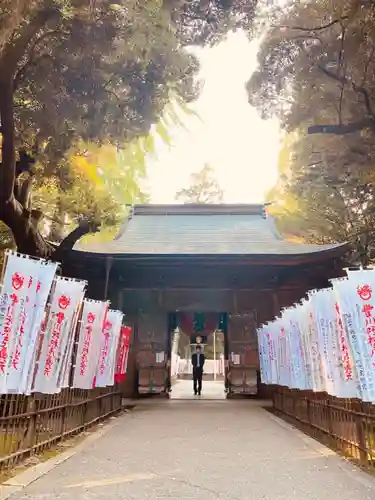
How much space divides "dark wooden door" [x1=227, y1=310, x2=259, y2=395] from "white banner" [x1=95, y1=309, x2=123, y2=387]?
16.1ft

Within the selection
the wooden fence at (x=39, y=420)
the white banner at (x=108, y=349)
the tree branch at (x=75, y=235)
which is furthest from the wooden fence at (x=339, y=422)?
the tree branch at (x=75, y=235)

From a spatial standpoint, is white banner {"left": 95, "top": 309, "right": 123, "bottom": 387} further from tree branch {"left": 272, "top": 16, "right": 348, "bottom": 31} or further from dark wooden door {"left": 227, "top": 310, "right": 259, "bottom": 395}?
tree branch {"left": 272, "top": 16, "right": 348, "bottom": 31}

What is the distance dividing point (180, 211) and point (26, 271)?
44.0 ft

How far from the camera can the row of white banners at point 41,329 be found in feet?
14.8

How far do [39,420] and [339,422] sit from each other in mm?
3782

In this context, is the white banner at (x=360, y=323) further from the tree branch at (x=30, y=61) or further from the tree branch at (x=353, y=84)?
the tree branch at (x=30, y=61)

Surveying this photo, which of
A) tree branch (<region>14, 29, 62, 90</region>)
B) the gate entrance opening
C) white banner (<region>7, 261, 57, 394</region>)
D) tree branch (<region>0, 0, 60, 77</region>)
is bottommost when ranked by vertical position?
white banner (<region>7, 261, 57, 394</region>)

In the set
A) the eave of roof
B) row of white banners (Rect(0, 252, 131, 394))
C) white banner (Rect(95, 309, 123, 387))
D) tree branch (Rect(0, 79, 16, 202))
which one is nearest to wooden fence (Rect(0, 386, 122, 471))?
row of white banners (Rect(0, 252, 131, 394))

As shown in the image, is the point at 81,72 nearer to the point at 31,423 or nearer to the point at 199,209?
the point at 31,423

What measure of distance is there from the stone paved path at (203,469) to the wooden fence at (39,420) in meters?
0.46

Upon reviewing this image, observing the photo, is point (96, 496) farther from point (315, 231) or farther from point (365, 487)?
point (315, 231)

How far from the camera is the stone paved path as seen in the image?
3750 mm

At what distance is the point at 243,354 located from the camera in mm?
12758

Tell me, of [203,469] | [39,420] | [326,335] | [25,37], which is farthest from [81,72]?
[203,469]
